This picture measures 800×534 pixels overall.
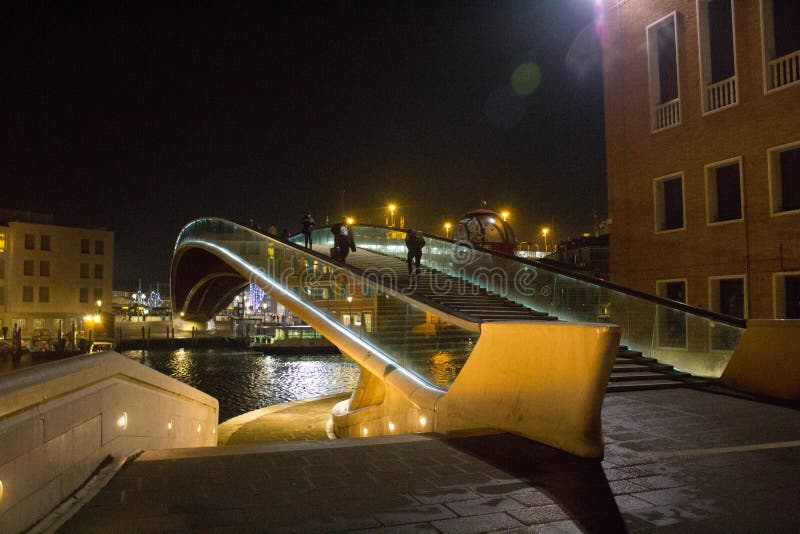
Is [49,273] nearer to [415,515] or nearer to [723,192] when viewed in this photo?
[723,192]

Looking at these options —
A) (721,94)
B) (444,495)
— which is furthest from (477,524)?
(721,94)

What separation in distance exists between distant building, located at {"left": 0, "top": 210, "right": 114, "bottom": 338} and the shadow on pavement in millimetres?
54815

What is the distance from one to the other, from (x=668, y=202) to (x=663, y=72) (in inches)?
147

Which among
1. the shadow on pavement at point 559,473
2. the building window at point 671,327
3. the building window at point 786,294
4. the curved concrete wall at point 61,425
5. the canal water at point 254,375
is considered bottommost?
the canal water at point 254,375

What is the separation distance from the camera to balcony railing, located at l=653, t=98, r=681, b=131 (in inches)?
622

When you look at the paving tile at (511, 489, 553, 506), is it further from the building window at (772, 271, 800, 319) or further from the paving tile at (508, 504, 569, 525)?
the building window at (772, 271, 800, 319)

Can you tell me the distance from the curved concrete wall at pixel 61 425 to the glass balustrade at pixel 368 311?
145 inches

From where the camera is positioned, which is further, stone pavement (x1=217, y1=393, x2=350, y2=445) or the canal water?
the canal water

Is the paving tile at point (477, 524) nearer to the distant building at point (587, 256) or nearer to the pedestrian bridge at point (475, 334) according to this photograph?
the pedestrian bridge at point (475, 334)

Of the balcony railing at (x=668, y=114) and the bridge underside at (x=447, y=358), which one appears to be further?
the balcony railing at (x=668, y=114)

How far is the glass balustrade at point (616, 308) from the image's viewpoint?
A: 998 centimetres

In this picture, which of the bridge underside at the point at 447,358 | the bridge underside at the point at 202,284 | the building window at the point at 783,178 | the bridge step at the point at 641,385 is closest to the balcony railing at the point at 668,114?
the building window at the point at 783,178

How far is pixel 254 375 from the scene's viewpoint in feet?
91.4

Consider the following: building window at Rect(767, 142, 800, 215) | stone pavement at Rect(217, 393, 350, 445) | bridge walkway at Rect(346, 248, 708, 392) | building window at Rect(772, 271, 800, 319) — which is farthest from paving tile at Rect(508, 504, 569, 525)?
building window at Rect(767, 142, 800, 215)
